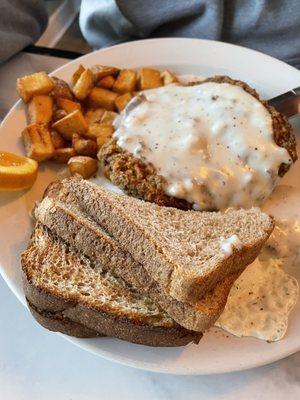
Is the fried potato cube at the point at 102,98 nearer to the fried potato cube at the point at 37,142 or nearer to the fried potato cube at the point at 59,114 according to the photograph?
the fried potato cube at the point at 59,114

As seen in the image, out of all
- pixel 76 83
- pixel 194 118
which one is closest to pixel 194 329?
pixel 194 118

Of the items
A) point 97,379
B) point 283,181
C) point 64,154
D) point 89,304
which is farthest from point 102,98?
point 97,379

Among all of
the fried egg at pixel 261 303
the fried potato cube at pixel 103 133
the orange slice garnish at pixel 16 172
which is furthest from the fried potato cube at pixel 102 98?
the fried egg at pixel 261 303

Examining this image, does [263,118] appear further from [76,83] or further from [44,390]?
[44,390]

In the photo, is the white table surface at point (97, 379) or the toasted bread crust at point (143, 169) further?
the toasted bread crust at point (143, 169)

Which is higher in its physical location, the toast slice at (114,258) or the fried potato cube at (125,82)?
the fried potato cube at (125,82)

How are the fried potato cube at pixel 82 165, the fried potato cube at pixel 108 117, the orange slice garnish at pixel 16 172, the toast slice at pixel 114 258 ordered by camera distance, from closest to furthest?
the toast slice at pixel 114 258 < the orange slice garnish at pixel 16 172 < the fried potato cube at pixel 82 165 < the fried potato cube at pixel 108 117

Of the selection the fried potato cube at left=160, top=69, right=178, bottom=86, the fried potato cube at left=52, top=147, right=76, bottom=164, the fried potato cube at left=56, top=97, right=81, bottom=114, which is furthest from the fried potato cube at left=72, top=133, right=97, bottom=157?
the fried potato cube at left=160, top=69, right=178, bottom=86

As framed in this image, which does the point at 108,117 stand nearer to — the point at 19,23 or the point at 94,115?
the point at 94,115

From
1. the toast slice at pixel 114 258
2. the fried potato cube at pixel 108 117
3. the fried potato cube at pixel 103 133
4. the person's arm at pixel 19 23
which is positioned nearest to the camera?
the toast slice at pixel 114 258

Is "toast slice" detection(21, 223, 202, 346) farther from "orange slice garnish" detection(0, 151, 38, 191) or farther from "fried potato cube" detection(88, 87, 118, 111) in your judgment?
"fried potato cube" detection(88, 87, 118, 111)
